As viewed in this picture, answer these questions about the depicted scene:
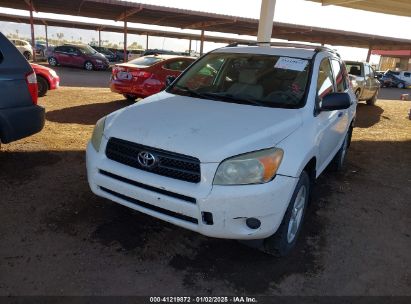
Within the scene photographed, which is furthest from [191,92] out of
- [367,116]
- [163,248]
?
[367,116]

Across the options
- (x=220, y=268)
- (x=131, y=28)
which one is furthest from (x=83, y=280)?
(x=131, y=28)

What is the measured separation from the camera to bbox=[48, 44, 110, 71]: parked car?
24.0 m

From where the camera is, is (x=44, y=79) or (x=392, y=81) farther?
(x=392, y=81)

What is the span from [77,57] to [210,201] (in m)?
24.0

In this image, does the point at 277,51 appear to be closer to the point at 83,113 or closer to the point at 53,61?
the point at 83,113

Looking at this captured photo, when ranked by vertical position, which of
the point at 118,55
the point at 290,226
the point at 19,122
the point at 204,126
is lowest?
the point at 118,55

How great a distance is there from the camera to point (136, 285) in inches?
106

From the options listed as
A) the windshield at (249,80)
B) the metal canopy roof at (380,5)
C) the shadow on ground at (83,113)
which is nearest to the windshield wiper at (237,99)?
the windshield at (249,80)

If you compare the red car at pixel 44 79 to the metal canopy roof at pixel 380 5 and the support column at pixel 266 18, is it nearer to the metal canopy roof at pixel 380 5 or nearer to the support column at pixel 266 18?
the support column at pixel 266 18

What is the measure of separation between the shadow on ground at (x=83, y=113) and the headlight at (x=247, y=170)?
5481mm

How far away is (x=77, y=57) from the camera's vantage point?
2398cm

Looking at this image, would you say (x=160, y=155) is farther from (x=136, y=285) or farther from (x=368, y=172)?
(x=368, y=172)

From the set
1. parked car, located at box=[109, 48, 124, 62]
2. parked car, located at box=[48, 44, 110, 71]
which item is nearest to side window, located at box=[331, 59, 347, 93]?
parked car, located at box=[48, 44, 110, 71]

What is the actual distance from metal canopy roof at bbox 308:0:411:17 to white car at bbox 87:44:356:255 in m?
8.89
